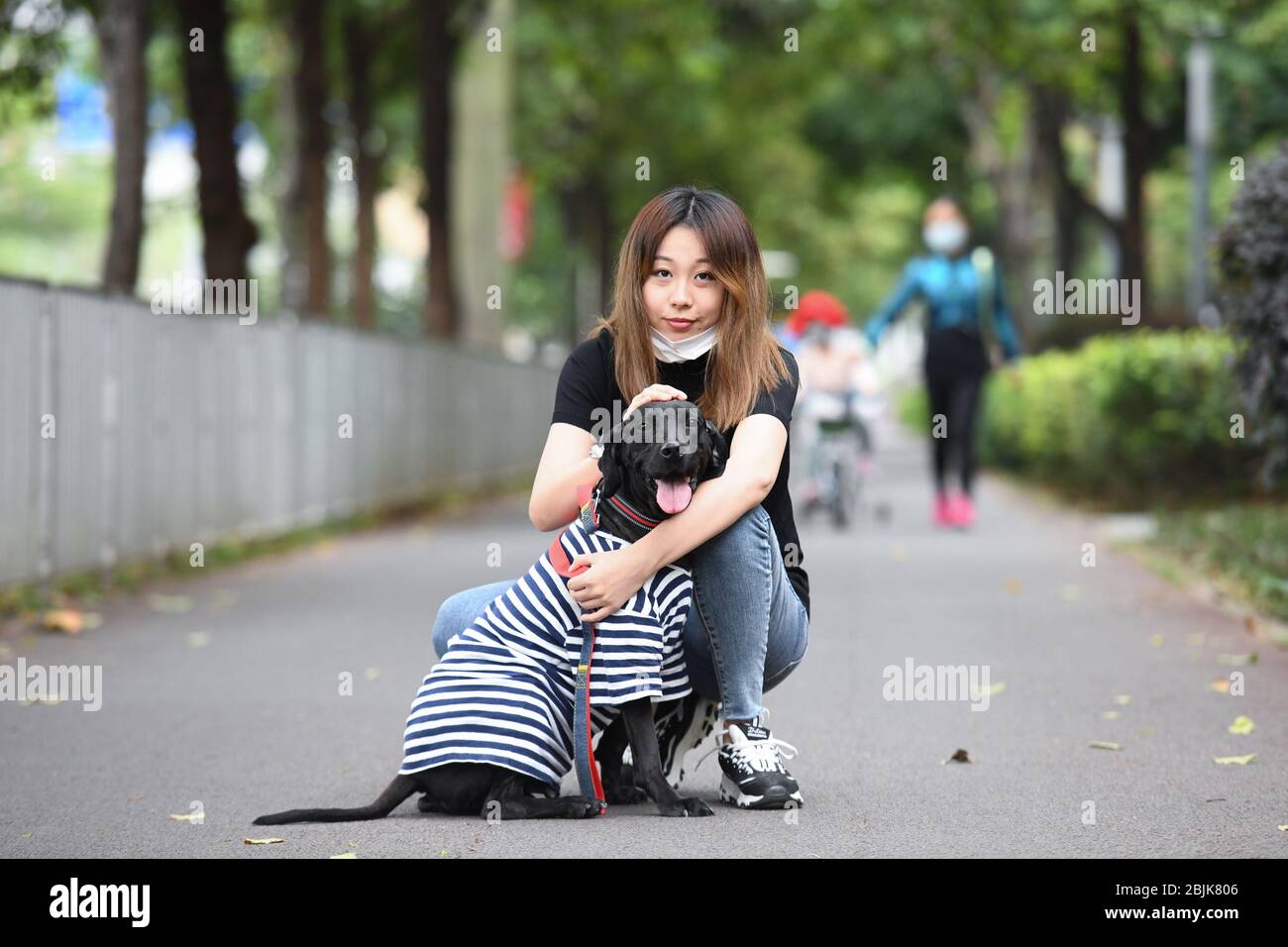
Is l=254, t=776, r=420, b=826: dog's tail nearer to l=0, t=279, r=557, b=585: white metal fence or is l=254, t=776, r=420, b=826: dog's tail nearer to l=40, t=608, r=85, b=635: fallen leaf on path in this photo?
l=40, t=608, r=85, b=635: fallen leaf on path

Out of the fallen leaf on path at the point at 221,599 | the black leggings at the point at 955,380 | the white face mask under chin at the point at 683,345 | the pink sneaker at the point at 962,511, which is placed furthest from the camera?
the pink sneaker at the point at 962,511

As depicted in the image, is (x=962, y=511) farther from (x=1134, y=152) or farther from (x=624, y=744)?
(x=624, y=744)

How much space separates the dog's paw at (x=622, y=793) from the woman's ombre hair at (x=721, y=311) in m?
1.03

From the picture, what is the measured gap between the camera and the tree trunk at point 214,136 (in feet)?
55.7

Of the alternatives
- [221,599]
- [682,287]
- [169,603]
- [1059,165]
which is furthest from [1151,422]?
[1059,165]

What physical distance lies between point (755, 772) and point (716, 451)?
967mm

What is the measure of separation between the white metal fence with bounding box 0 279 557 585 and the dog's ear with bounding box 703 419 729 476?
6.20 metres

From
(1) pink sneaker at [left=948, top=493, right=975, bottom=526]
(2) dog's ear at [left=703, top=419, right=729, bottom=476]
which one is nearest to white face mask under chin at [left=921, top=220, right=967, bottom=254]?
(1) pink sneaker at [left=948, top=493, right=975, bottom=526]

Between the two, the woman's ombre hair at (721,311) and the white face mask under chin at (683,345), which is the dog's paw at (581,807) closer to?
the woman's ombre hair at (721,311)

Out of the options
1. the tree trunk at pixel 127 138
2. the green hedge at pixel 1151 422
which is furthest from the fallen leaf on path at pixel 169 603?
the green hedge at pixel 1151 422

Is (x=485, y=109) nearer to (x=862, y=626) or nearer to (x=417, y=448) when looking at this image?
(x=417, y=448)

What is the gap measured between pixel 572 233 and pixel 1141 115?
21331 mm

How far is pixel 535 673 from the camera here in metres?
5.52

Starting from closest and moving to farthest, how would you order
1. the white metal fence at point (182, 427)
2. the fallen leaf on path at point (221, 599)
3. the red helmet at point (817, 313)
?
1. the white metal fence at point (182, 427)
2. the fallen leaf on path at point (221, 599)
3. the red helmet at point (817, 313)
